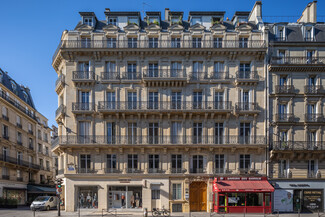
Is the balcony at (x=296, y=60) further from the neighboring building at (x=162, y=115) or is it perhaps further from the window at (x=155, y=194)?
the window at (x=155, y=194)

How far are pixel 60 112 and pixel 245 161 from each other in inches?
672

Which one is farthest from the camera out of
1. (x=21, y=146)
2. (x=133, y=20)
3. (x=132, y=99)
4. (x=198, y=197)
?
(x=21, y=146)

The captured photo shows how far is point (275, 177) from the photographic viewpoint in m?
25.1

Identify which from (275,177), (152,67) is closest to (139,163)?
(152,67)

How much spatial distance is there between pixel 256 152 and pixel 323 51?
1110 centimetres

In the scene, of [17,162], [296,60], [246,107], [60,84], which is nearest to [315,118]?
[296,60]

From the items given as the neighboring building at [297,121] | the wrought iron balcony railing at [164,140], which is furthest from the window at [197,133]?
the neighboring building at [297,121]

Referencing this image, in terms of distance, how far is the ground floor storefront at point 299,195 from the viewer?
80.9ft

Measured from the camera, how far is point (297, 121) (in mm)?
25547

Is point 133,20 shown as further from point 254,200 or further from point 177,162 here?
point 254,200

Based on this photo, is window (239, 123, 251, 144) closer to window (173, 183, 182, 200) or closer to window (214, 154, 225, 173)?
window (214, 154, 225, 173)

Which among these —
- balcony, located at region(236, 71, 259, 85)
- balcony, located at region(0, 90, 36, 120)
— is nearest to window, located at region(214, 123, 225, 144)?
balcony, located at region(236, 71, 259, 85)

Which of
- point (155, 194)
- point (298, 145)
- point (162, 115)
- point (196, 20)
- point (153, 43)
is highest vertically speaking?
point (196, 20)

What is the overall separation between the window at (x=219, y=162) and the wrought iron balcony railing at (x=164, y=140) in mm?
1176
